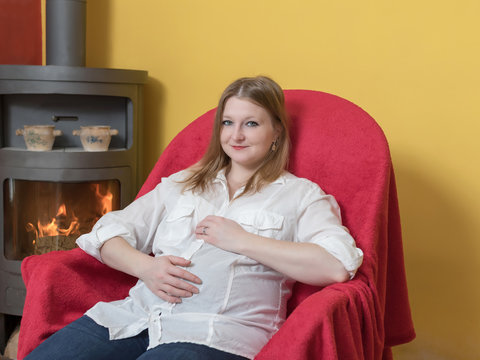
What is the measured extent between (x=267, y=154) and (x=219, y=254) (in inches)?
13.5

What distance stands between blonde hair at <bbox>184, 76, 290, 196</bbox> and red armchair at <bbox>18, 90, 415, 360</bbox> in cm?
9

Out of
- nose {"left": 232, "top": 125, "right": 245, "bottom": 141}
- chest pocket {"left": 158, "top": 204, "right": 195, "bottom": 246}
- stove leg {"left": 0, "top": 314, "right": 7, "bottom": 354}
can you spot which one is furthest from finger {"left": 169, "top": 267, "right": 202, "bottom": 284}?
stove leg {"left": 0, "top": 314, "right": 7, "bottom": 354}

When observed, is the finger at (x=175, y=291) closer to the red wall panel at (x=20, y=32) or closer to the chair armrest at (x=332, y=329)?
the chair armrest at (x=332, y=329)

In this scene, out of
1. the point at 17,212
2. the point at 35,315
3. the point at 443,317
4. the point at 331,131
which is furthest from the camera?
the point at 17,212

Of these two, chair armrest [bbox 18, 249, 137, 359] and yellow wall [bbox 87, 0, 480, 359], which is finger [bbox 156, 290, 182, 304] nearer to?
chair armrest [bbox 18, 249, 137, 359]

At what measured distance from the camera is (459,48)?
2.07 m

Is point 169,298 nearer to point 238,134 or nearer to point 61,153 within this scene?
point 238,134

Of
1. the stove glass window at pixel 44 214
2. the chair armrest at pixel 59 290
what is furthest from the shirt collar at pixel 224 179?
the stove glass window at pixel 44 214

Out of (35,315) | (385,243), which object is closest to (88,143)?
(35,315)

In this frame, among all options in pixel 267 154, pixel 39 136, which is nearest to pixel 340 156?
pixel 267 154

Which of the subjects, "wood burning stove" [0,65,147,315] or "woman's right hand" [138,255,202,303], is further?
"wood burning stove" [0,65,147,315]

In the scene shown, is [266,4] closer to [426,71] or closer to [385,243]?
[426,71]

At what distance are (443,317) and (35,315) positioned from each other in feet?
4.67

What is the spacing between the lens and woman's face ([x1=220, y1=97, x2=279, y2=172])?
1605 mm
